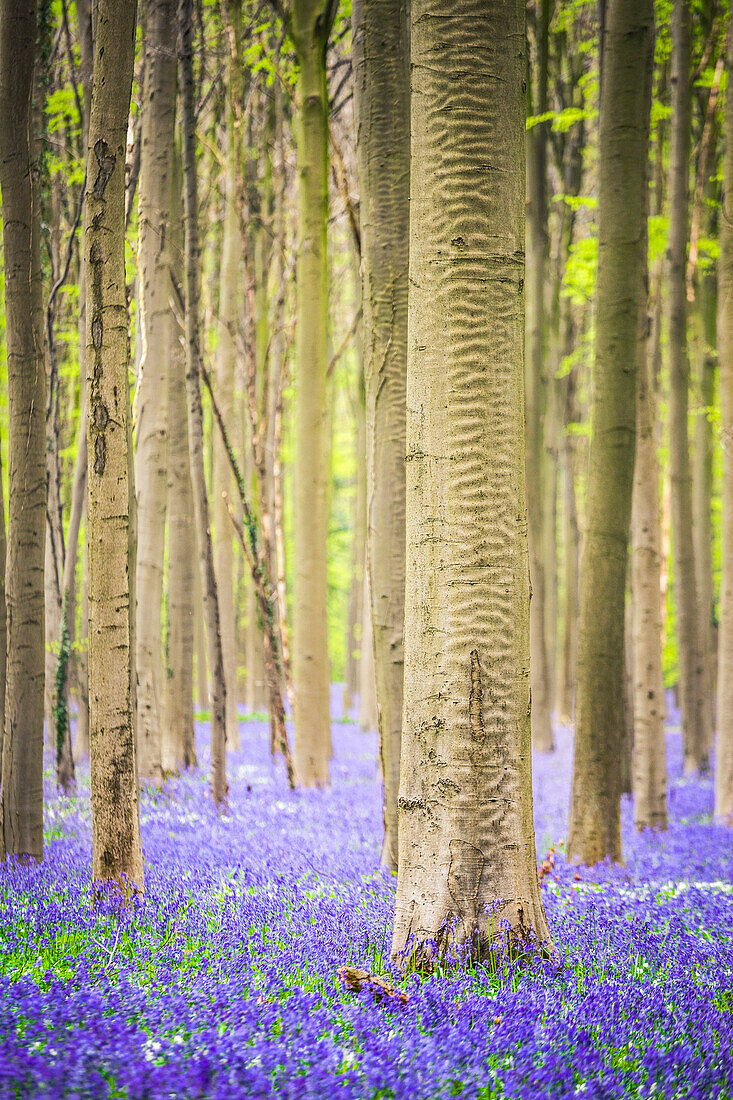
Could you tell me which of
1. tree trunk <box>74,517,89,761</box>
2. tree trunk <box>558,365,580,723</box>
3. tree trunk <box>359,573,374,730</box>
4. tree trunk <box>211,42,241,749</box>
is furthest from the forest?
tree trunk <box>558,365,580,723</box>

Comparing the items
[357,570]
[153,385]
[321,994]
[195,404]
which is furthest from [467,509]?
[357,570]

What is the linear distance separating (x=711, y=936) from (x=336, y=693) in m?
32.7

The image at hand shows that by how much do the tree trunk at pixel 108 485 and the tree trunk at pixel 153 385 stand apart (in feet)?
11.1

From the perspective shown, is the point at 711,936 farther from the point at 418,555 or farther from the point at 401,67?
the point at 401,67

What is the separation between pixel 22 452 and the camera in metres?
5.49

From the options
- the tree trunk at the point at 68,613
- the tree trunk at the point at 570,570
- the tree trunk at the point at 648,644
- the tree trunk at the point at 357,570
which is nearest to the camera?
the tree trunk at the point at 68,613

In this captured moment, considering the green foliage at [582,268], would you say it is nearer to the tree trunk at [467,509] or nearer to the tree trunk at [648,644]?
the tree trunk at [648,644]

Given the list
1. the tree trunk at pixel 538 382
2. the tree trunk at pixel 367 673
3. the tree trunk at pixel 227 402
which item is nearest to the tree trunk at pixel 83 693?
the tree trunk at pixel 227 402

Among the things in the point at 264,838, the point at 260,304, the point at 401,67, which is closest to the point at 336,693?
the point at 260,304

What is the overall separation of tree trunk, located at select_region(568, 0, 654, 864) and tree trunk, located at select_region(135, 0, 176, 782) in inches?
168

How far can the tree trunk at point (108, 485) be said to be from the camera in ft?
14.6

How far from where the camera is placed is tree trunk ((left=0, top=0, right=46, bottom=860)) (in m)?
5.37

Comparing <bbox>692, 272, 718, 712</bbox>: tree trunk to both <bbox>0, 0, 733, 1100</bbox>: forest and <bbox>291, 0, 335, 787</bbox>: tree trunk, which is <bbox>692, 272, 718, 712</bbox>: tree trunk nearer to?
<bbox>0, 0, 733, 1100</bbox>: forest

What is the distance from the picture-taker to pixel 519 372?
366cm
